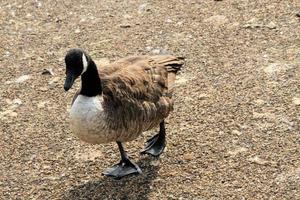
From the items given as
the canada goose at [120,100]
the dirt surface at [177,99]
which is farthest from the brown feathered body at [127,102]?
the dirt surface at [177,99]

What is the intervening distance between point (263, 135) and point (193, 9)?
3042mm

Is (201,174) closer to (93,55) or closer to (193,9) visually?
(93,55)

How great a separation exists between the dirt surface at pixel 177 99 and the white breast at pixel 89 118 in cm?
69

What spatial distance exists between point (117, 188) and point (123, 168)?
0.21 metres

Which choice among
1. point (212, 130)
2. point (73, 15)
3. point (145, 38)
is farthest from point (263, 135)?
point (73, 15)

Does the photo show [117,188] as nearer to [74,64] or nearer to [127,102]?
[127,102]

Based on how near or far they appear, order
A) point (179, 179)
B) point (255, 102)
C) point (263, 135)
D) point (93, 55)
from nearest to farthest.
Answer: point (179, 179) < point (263, 135) < point (255, 102) < point (93, 55)

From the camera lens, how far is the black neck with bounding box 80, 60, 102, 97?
5.41m

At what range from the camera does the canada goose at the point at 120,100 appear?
5422 millimetres

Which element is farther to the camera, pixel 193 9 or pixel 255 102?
pixel 193 9

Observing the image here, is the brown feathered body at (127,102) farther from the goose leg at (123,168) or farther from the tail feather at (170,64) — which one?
the goose leg at (123,168)

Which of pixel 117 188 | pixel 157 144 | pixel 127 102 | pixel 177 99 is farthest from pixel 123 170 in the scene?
pixel 177 99

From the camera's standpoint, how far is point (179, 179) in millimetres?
5898

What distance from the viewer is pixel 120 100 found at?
5.58 meters
